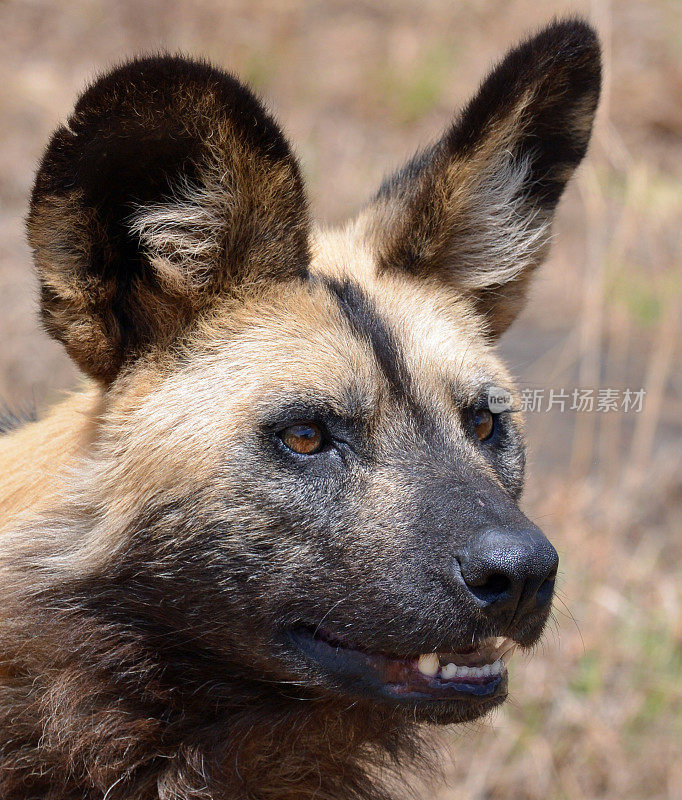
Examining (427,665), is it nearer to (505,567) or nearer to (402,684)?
(402,684)

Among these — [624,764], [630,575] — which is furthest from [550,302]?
[624,764]

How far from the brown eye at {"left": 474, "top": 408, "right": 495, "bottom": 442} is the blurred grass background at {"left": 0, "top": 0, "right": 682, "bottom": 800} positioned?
3.87 feet

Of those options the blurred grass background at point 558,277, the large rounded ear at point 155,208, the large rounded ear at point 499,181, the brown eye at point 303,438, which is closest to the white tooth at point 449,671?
the brown eye at point 303,438

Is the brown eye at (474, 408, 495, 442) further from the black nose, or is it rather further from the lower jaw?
the lower jaw

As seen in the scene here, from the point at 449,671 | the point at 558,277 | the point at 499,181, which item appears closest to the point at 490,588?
the point at 449,671

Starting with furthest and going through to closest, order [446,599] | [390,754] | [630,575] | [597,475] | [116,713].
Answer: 1. [597,475]
2. [630,575]
3. [390,754]
4. [116,713]
5. [446,599]

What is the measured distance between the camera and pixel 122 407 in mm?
2773

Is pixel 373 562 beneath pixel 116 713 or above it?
above

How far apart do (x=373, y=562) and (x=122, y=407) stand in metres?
0.85

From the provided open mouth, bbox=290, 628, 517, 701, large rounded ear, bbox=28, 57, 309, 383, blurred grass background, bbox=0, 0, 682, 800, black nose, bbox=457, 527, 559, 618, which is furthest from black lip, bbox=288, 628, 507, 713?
blurred grass background, bbox=0, 0, 682, 800

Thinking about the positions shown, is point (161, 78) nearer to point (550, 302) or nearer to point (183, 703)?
point (183, 703)

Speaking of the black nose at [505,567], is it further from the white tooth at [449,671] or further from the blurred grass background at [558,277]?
the blurred grass background at [558,277]

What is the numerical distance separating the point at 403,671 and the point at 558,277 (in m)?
7.78

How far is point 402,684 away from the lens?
2.58m
